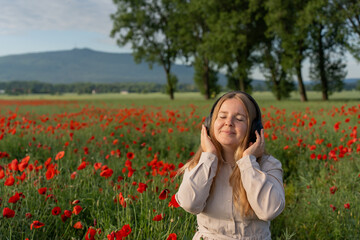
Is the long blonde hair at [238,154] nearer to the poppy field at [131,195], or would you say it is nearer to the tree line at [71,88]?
the poppy field at [131,195]

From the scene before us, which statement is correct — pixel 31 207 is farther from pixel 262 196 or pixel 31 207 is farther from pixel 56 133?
pixel 56 133

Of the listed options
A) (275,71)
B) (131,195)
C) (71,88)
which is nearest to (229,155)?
(131,195)

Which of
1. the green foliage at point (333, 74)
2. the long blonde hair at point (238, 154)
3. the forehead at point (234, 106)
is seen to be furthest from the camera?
the green foliage at point (333, 74)

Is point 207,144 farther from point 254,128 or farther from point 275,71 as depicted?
point 275,71


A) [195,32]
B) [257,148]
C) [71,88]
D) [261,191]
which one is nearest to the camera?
[261,191]

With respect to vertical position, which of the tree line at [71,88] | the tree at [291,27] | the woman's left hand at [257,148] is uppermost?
the tree at [291,27]

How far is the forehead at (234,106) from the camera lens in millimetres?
1961

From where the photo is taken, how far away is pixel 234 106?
1.97m

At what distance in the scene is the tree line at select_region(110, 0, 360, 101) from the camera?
23.8 meters

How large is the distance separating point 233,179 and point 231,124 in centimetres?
32

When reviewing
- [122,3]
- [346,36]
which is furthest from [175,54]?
[346,36]

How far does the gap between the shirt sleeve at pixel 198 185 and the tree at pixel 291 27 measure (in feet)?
80.4

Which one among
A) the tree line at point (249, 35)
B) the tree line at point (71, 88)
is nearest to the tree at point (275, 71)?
the tree line at point (249, 35)

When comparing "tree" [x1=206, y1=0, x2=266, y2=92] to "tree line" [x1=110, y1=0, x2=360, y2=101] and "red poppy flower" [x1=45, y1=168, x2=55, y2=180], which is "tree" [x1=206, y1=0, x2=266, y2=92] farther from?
"red poppy flower" [x1=45, y1=168, x2=55, y2=180]
